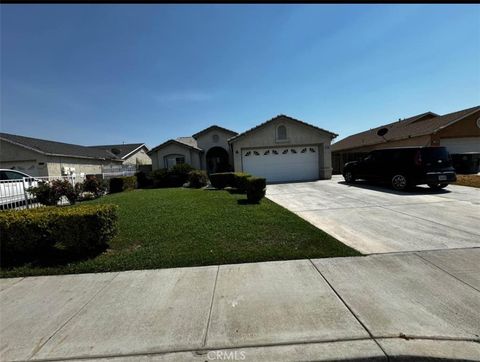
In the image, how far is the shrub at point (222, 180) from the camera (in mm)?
15336

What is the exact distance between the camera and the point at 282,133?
18453 mm

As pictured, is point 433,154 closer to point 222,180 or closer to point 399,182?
point 399,182

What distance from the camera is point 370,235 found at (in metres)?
5.50

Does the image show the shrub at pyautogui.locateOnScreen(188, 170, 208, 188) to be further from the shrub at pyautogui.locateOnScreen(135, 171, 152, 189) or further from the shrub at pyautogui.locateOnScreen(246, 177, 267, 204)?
the shrub at pyautogui.locateOnScreen(246, 177, 267, 204)

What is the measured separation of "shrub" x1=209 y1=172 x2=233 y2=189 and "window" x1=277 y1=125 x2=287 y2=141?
531 centimetres

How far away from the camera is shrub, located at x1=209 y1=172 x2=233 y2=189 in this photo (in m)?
15.3

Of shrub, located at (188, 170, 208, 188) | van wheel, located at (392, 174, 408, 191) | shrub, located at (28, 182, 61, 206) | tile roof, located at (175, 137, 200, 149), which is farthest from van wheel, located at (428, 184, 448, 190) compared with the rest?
tile roof, located at (175, 137, 200, 149)

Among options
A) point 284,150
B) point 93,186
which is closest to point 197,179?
point 93,186

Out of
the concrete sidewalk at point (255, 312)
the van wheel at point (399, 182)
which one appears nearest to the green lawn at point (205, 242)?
the concrete sidewalk at point (255, 312)

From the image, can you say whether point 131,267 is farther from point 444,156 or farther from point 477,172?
point 477,172

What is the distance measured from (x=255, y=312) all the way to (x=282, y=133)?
1649 centimetres

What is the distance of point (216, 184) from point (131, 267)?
11506mm

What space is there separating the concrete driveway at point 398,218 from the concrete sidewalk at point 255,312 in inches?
31.2

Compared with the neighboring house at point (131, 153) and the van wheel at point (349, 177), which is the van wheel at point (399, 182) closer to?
the van wheel at point (349, 177)
